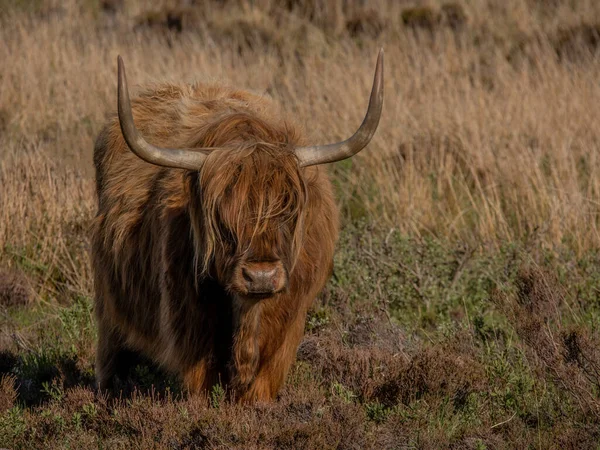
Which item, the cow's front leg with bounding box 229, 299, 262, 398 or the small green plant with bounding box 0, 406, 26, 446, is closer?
the cow's front leg with bounding box 229, 299, 262, 398

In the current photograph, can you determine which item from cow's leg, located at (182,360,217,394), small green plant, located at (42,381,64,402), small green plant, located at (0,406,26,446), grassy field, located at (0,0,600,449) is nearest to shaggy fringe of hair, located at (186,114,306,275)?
cow's leg, located at (182,360,217,394)

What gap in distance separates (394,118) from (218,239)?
6232mm

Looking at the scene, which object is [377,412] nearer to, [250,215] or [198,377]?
[198,377]

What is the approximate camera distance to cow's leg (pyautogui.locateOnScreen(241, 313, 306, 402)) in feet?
15.5

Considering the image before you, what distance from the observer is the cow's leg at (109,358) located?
554cm

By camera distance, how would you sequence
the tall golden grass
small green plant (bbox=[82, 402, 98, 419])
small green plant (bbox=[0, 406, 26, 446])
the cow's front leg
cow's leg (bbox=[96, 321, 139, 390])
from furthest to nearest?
1. the tall golden grass
2. cow's leg (bbox=[96, 321, 139, 390])
3. small green plant (bbox=[82, 402, 98, 419])
4. small green plant (bbox=[0, 406, 26, 446])
5. the cow's front leg

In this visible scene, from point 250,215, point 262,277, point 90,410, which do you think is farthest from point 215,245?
point 90,410

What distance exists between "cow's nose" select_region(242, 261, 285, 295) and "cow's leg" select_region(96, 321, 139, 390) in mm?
1714

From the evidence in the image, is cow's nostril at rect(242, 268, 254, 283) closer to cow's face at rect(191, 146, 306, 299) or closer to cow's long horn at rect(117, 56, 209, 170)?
→ cow's face at rect(191, 146, 306, 299)

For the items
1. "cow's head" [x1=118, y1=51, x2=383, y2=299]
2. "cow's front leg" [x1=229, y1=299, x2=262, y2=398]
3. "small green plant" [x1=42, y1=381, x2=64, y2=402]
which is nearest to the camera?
"cow's head" [x1=118, y1=51, x2=383, y2=299]

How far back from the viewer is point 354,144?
4.39 meters

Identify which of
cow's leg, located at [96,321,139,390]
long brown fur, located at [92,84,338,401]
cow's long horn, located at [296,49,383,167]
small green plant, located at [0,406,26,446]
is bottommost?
cow's leg, located at [96,321,139,390]

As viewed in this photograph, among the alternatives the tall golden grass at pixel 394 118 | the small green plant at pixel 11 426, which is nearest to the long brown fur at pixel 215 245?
the small green plant at pixel 11 426

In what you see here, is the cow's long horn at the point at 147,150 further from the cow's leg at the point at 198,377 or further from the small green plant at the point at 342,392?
the small green plant at the point at 342,392
